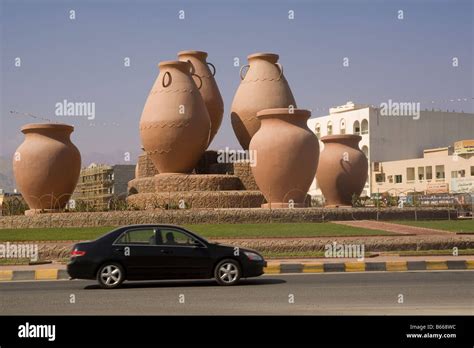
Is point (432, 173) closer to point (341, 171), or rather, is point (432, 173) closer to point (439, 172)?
point (439, 172)

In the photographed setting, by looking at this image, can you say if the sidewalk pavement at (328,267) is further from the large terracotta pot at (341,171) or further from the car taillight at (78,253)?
the large terracotta pot at (341,171)

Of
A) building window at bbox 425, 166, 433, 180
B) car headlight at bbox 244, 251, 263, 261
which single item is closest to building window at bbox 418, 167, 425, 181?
building window at bbox 425, 166, 433, 180

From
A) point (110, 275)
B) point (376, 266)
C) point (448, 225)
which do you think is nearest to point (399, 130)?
point (448, 225)

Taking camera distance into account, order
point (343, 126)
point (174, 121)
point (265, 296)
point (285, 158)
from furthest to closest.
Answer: point (343, 126) < point (174, 121) < point (285, 158) < point (265, 296)

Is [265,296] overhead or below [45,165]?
below

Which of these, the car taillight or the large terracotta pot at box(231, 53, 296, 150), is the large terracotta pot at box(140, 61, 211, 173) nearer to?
the large terracotta pot at box(231, 53, 296, 150)

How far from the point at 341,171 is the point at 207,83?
21.8 feet

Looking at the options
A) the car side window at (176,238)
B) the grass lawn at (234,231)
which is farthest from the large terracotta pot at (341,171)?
the car side window at (176,238)

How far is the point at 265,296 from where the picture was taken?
10.9 meters

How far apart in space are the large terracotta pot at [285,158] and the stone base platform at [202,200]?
1.87 feet
